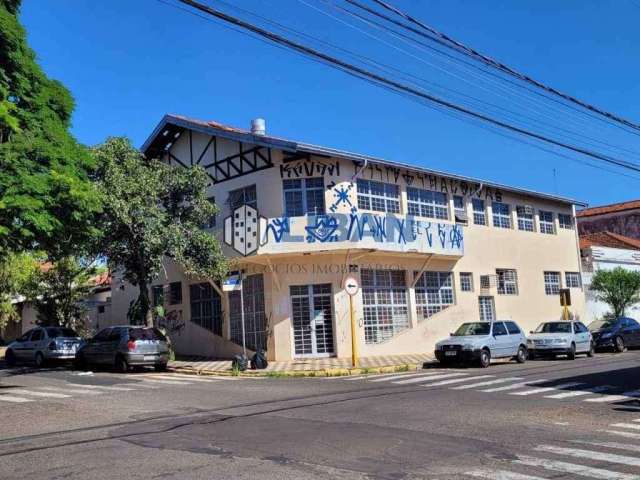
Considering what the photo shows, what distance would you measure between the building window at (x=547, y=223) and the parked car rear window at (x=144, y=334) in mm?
20954

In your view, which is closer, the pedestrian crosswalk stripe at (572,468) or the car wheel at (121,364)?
the pedestrian crosswalk stripe at (572,468)

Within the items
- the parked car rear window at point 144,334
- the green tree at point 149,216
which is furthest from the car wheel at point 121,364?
the green tree at point 149,216

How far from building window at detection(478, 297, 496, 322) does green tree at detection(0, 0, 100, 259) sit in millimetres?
18758

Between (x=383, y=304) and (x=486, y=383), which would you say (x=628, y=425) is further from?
(x=383, y=304)

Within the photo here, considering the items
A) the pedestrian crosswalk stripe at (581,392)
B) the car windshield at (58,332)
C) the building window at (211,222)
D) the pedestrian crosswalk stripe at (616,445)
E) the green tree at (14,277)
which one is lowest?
the pedestrian crosswalk stripe at (616,445)

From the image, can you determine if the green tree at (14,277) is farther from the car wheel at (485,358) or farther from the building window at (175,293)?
the car wheel at (485,358)

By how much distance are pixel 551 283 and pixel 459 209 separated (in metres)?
7.86

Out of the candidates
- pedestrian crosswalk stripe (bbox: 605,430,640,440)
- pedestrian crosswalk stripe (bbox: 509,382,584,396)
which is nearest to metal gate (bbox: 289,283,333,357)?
pedestrian crosswalk stripe (bbox: 509,382,584,396)

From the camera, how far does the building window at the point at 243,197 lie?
25.1 metres

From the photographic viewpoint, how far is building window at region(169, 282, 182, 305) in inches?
1114

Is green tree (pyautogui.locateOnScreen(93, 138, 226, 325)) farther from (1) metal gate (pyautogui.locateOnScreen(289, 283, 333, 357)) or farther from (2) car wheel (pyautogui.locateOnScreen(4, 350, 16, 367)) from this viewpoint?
(2) car wheel (pyautogui.locateOnScreen(4, 350, 16, 367))

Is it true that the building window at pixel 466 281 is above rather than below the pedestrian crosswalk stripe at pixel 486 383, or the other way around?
above

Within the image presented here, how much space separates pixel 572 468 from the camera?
705 centimetres

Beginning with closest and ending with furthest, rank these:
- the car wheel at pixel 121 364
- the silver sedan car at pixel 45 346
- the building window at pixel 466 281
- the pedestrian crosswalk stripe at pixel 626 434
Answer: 1. the pedestrian crosswalk stripe at pixel 626 434
2. the car wheel at pixel 121 364
3. the silver sedan car at pixel 45 346
4. the building window at pixel 466 281
